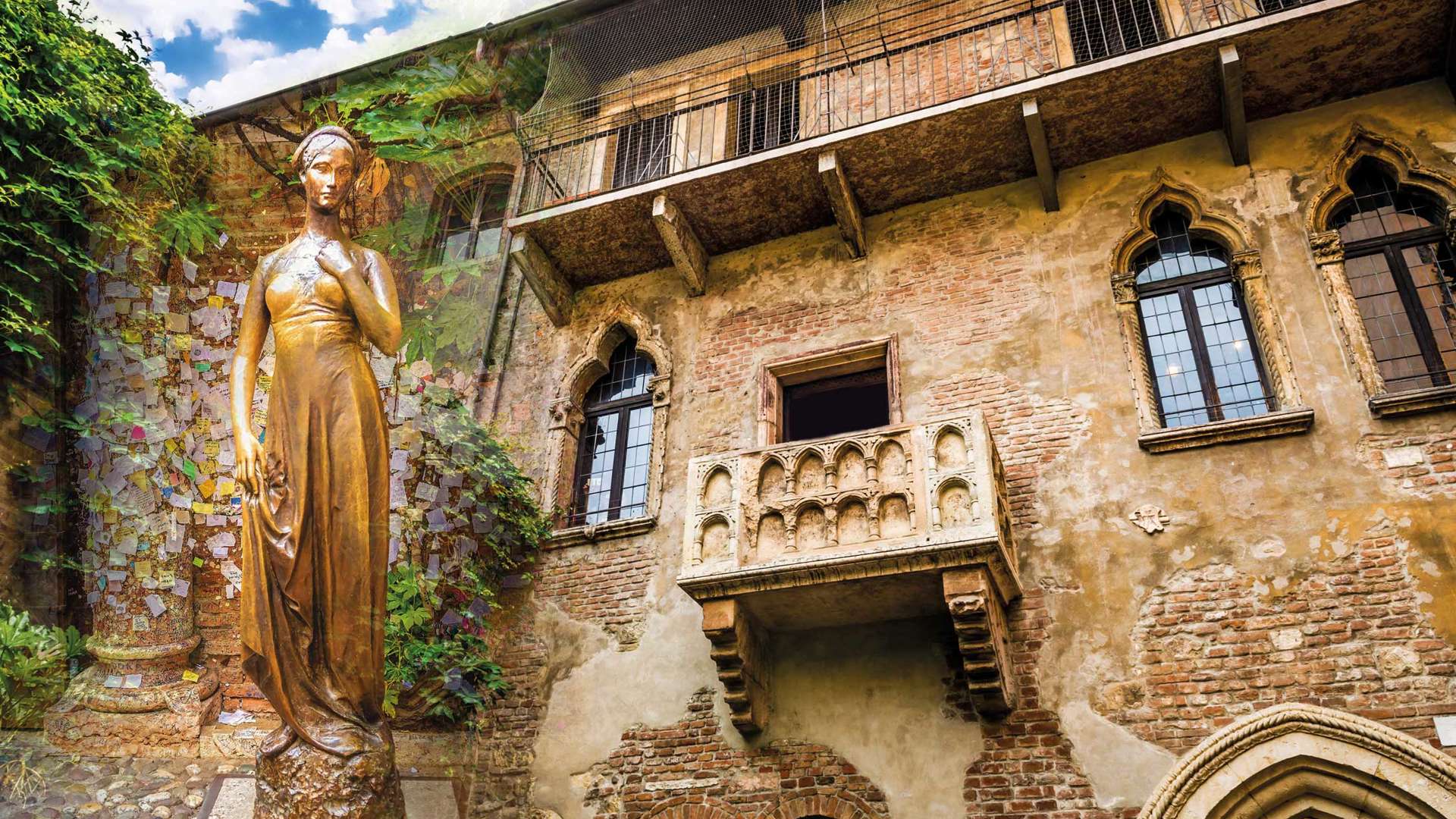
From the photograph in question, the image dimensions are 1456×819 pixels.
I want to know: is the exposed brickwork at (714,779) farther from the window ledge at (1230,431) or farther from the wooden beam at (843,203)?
the wooden beam at (843,203)

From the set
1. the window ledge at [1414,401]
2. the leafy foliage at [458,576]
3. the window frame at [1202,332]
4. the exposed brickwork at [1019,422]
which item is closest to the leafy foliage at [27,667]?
the leafy foliage at [458,576]

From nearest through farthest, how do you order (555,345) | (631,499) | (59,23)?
1. (59,23)
2. (631,499)
3. (555,345)

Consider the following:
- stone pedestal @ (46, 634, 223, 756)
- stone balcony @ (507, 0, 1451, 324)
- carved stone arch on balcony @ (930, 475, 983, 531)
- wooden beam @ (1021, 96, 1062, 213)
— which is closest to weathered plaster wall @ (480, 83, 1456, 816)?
wooden beam @ (1021, 96, 1062, 213)

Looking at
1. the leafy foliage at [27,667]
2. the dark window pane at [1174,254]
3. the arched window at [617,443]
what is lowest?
the leafy foliage at [27,667]

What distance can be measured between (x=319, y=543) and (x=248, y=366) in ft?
3.69

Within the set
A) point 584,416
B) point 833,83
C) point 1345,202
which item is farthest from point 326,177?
point 1345,202

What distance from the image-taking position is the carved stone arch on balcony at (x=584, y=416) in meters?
8.85

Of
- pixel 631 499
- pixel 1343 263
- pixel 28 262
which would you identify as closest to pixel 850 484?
pixel 631 499

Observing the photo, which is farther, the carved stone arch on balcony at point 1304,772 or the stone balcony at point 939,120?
the stone balcony at point 939,120

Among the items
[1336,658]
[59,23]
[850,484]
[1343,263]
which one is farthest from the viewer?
[59,23]

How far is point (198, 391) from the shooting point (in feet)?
27.5

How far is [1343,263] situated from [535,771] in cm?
731

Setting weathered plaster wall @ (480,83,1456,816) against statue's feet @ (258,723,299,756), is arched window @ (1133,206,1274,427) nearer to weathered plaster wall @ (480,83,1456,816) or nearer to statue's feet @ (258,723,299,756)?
weathered plaster wall @ (480,83,1456,816)

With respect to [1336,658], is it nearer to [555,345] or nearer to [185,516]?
[555,345]
